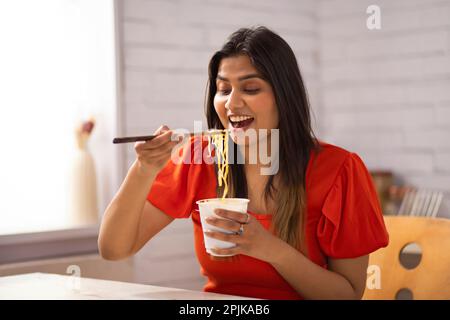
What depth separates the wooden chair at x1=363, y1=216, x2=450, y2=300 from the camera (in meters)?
1.76

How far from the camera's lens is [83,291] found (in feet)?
5.18

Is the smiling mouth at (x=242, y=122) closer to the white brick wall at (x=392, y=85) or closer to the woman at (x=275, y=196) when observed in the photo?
the woman at (x=275, y=196)

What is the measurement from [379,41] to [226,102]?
1.55 m

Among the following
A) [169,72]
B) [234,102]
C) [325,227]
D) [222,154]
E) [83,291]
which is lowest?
[83,291]

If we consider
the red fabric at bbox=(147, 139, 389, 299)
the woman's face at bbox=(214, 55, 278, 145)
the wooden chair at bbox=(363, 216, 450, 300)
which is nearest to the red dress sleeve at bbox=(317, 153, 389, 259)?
the red fabric at bbox=(147, 139, 389, 299)

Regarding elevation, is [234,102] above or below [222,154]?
above

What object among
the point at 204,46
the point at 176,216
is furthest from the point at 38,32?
the point at 176,216

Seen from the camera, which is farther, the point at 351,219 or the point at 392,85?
the point at 392,85

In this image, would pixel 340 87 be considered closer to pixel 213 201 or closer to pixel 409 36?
pixel 409 36

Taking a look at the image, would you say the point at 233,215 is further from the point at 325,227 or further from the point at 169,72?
the point at 169,72

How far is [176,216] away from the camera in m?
1.95

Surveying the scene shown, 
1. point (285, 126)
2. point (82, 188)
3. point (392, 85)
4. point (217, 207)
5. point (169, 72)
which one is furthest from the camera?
point (392, 85)

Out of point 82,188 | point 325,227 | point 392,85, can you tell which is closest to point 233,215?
point 325,227

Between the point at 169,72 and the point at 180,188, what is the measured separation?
961 mm
